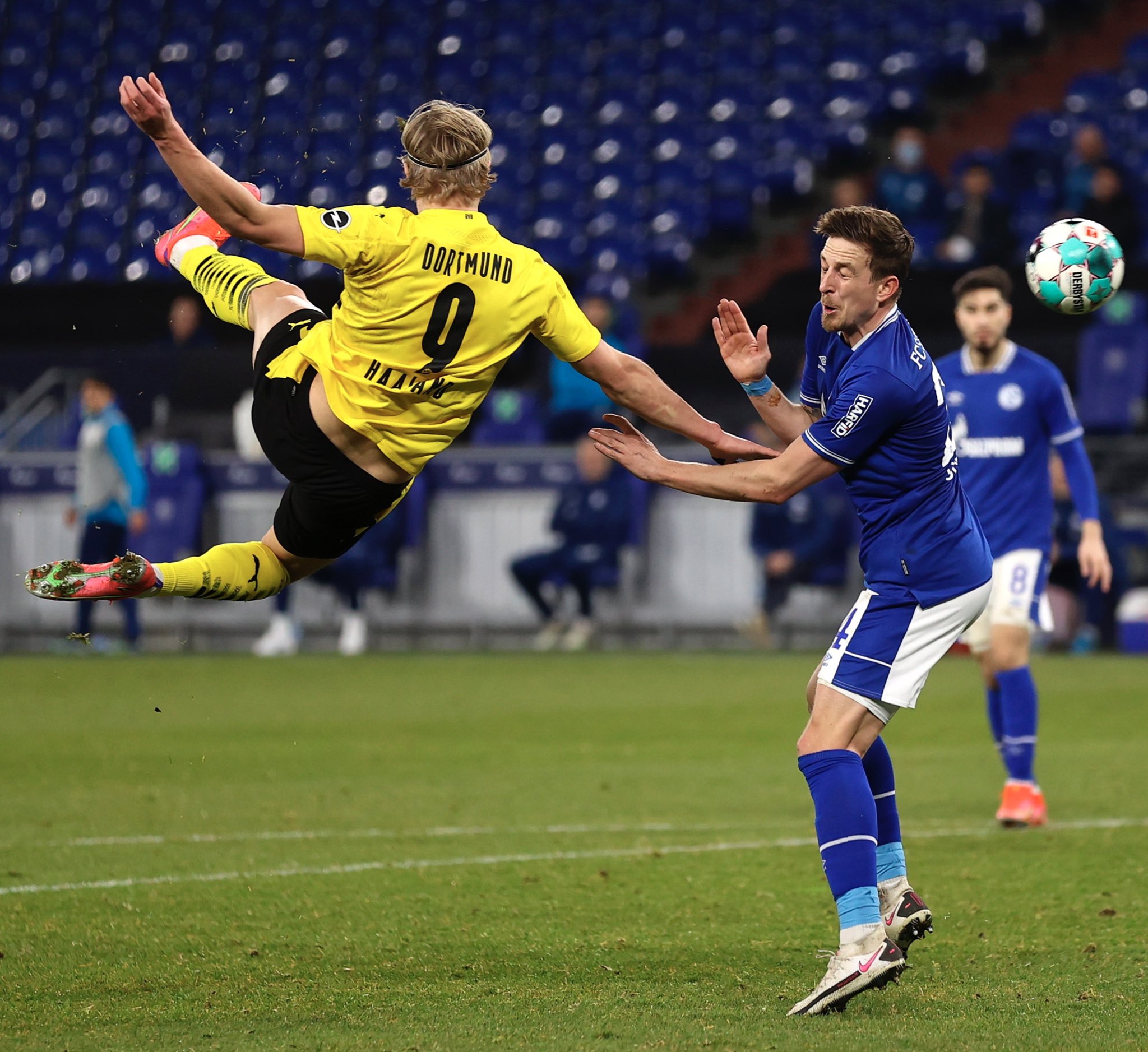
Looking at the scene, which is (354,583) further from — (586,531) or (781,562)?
(781,562)

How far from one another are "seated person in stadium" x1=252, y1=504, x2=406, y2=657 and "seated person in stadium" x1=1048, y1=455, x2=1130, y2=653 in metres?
6.31

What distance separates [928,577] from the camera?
16.1 ft

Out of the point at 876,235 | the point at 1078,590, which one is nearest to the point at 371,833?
the point at 876,235

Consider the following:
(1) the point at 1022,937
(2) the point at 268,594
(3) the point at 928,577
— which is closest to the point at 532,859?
(2) the point at 268,594

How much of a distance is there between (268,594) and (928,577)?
2.41m

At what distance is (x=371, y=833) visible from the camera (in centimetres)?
766

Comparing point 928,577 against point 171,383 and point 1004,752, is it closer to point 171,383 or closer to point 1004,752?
point 1004,752

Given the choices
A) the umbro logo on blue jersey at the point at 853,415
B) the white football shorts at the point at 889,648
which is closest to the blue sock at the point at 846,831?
the white football shorts at the point at 889,648

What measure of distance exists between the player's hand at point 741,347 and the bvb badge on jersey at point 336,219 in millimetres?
1144

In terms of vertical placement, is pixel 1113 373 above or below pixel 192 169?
above

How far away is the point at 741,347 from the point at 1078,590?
11762 mm

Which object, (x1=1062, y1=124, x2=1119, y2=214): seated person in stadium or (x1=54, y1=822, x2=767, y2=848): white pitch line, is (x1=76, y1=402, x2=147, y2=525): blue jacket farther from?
(x1=1062, y1=124, x2=1119, y2=214): seated person in stadium

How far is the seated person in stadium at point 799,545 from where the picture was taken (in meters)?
16.7

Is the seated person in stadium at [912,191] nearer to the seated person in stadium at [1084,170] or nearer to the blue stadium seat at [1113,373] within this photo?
the seated person in stadium at [1084,170]
